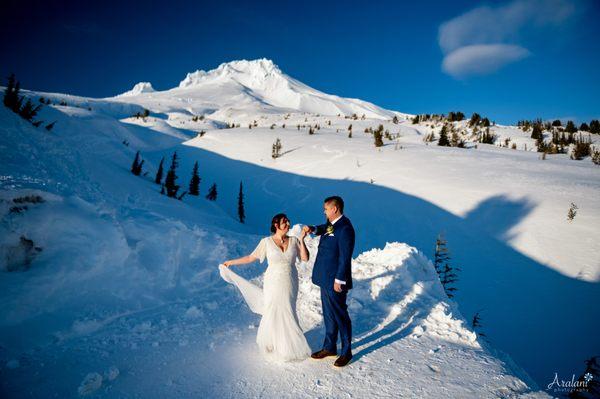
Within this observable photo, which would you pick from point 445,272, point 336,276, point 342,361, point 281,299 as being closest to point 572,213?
point 445,272

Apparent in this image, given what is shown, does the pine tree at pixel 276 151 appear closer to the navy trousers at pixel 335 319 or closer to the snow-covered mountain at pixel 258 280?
the snow-covered mountain at pixel 258 280

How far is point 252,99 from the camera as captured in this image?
253ft

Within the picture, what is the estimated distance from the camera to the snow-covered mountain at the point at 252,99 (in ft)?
190

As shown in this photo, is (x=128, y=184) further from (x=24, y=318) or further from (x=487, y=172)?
(x=487, y=172)

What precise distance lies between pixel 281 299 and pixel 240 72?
14261cm

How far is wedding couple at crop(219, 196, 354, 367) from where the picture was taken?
3.55 meters

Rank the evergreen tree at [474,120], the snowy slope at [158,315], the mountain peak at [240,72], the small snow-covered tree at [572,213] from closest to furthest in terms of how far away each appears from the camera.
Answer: the snowy slope at [158,315] → the small snow-covered tree at [572,213] → the evergreen tree at [474,120] → the mountain peak at [240,72]

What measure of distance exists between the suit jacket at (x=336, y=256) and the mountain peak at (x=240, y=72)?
117 m

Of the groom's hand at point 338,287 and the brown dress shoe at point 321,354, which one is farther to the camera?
the brown dress shoe at point 321,354

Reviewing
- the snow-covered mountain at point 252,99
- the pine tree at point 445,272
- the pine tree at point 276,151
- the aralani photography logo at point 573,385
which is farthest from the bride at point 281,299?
the snow-covered mountain at point 252,99

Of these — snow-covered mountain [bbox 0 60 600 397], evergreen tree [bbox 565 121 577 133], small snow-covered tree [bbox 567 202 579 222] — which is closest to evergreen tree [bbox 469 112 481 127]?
evergreen tree [bbox 565 121 577 133]

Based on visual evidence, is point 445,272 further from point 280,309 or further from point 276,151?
point 276,151

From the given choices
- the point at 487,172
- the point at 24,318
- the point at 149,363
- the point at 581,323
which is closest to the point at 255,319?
the point at 149,363

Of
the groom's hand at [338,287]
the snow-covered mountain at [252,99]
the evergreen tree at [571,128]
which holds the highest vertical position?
the snow-covered mountain at [252,99]
